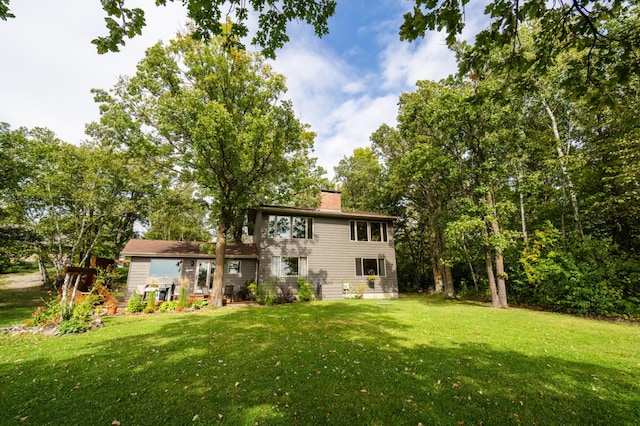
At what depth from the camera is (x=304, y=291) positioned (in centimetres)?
1593

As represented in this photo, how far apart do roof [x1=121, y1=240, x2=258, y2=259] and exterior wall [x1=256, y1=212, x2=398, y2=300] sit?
51.5 inches

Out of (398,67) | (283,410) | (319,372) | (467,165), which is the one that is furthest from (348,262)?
(283,410)

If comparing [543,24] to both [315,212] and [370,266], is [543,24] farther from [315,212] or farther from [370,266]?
[370,266]

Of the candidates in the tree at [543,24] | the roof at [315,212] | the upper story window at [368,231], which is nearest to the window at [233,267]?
the roof at [315,212]

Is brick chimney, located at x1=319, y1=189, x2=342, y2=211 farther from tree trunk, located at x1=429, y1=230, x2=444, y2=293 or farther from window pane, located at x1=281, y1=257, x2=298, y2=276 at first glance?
tree trunk, located at x1=429, y1=230, x2=444, y2=293

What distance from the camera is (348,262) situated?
59.5 feet

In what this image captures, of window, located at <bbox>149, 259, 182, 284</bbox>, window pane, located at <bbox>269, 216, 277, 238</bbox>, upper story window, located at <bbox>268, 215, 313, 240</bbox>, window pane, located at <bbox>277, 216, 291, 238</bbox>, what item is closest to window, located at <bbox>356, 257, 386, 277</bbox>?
upper story window, located at <bbox>268, 215, 313, 240</bbox>

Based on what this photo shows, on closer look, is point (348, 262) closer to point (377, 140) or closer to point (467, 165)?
point (467, 165)

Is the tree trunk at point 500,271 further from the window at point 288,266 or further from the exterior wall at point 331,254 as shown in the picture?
the window at point 288,266

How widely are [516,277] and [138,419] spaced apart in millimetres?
16776

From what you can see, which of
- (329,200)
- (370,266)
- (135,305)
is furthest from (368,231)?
(135,305)

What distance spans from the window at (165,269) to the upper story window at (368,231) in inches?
465

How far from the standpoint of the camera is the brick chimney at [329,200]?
18.9 metres

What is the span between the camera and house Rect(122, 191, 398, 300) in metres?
16.4
